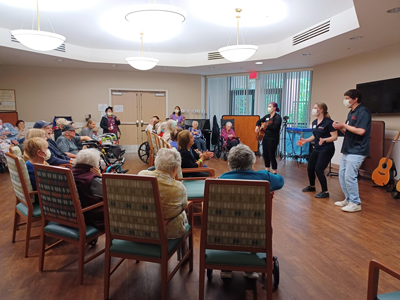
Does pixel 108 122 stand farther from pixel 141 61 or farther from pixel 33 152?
pixel 33 152

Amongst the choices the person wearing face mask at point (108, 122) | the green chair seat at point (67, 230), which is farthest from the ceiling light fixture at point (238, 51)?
the person wearing face mask at point (108, 122)

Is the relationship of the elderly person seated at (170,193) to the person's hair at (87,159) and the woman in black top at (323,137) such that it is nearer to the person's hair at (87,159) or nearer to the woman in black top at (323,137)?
the person's hair at (87,159)

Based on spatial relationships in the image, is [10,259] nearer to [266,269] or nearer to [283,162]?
[266,269]

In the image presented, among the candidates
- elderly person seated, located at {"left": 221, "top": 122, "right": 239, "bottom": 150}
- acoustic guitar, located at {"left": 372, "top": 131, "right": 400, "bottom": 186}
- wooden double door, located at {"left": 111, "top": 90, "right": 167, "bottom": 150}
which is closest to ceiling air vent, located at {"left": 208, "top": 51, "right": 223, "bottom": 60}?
elderly person seated, located at {"left": 221, "top": 122, "right": 239, "bottom": 150}

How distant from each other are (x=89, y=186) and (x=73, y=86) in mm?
7445

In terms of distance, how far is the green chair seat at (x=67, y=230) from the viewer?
6.47 ft

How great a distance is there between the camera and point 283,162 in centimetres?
731

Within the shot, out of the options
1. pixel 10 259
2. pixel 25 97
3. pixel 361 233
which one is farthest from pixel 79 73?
pixel 361 233

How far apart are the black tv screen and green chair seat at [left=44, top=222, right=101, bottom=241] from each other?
551cm

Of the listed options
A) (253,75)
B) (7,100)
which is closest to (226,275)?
(253,75)

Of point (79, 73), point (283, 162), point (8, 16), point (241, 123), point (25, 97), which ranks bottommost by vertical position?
point (283, 162)

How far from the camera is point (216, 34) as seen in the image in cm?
593

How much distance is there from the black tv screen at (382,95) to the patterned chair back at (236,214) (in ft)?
16.0

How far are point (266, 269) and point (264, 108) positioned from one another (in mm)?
7465
